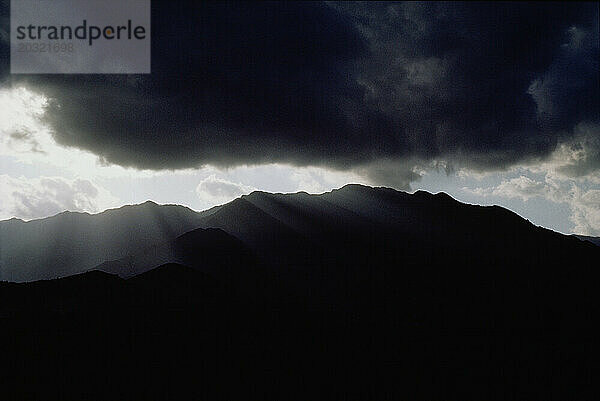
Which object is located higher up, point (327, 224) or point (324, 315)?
point (327, 224)

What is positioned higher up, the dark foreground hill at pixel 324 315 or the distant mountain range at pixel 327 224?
the distant mountain range at pixel 327 224

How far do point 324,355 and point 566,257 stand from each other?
108729 millimetres

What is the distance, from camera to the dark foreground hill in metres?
45.3

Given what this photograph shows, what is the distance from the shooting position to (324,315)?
96812mm

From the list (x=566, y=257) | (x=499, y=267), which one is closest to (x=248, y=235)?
(x=499, y=267)

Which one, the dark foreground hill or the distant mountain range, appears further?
the distant mountain range

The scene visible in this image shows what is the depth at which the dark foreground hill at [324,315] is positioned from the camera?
4528 centimetres

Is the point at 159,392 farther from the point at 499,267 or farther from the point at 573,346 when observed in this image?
the point at 499,267

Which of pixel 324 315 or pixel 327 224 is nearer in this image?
pixel 324 315

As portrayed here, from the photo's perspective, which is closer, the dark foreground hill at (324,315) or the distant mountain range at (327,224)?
the dark foreground hill at (324,315)

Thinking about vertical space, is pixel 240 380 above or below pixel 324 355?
above

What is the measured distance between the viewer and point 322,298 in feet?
364

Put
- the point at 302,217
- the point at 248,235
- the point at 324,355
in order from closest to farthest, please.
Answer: the point at 324,355, the point at 248,235, the point at 302,217

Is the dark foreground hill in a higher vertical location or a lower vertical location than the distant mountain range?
lower
